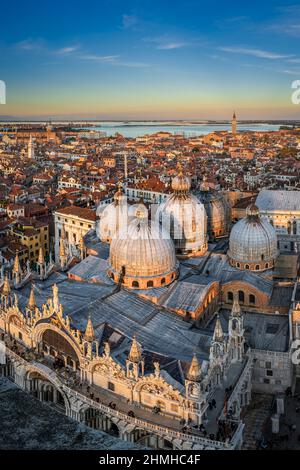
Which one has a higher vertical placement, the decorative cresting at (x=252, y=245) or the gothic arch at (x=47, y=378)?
the decorative cresting at (x=252, y=245)

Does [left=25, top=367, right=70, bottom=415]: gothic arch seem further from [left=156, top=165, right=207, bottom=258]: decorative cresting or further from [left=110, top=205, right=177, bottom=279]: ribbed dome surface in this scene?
[left=156, top=165, right=207, bottom=258]: decorative cresting

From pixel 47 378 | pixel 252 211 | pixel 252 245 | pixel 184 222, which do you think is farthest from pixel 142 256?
pixel 47 378

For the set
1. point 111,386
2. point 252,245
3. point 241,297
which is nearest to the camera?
point 111,386

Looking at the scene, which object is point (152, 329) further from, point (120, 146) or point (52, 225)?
point (120, 146)

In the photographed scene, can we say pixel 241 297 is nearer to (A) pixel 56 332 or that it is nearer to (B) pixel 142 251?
(B) pixel 142 251

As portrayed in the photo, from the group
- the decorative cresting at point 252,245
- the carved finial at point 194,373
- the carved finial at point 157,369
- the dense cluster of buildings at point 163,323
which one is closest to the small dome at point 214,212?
the dense cluster of buildings at point 163,323

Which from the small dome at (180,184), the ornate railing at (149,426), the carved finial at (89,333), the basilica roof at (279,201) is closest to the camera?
the ornate railing at (149,426)

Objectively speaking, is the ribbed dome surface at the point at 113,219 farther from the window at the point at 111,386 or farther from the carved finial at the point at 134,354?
the carved finial at the point at 134,354
